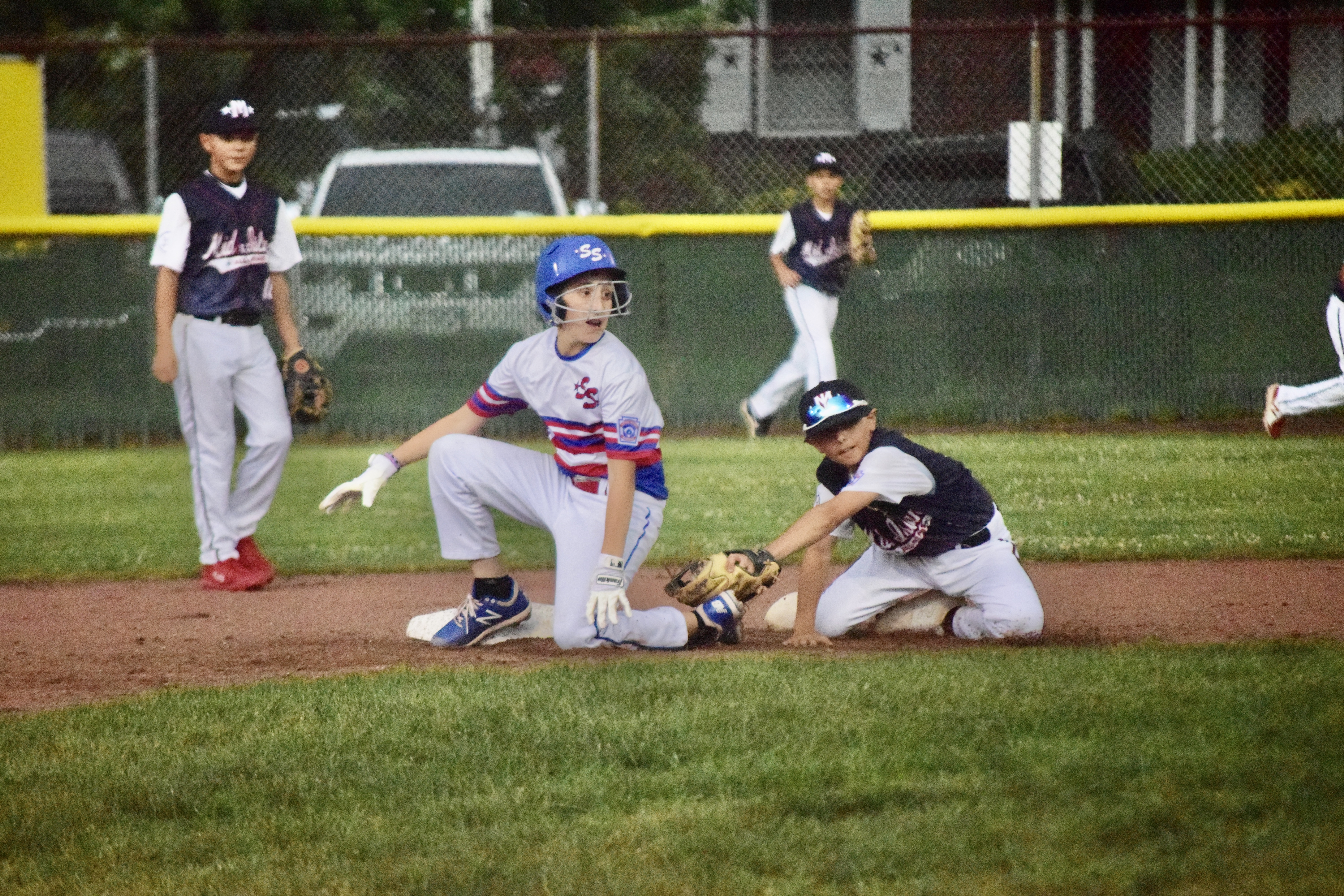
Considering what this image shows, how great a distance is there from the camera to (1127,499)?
299 inches

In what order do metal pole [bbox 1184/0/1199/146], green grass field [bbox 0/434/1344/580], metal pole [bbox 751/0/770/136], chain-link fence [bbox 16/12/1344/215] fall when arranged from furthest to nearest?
metal pole [bbox 1184/0/1199/146] < metal pole [bbox 751/0/770/136] < chain-link fence [bbox 16/12/1344/215] < green grass field [bbox 0/434/1344/580]

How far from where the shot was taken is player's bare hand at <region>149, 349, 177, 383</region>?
6184 millimetres

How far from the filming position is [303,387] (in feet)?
21.2

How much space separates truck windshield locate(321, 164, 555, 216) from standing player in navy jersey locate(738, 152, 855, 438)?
6.06 ft

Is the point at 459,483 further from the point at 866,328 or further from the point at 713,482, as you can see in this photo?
the point at 866,328

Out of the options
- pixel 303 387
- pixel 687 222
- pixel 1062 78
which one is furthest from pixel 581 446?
pixel 1062 78

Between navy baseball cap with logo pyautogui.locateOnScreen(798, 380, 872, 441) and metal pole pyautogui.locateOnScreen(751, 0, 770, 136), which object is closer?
navy baseball cap with logo pyautogui.locateOnScreen(798, 380, 872, 441)

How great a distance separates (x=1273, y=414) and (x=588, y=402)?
4701 mm

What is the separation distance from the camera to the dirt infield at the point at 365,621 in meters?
4.78

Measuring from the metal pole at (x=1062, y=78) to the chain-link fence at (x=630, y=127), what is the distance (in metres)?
0.07

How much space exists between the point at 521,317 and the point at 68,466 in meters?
2.95

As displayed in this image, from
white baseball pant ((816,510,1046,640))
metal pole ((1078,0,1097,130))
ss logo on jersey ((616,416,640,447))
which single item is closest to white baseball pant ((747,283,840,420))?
metal pole ((1078,0,1097,130))

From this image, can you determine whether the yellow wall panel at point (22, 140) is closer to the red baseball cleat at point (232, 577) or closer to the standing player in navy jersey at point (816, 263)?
the standing player in navy jersey at point (816, 263)

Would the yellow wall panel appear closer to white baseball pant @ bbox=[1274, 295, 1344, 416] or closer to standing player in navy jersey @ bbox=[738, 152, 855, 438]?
standing player in navy jersey @ bbox=[738, 152, 855, 438]
